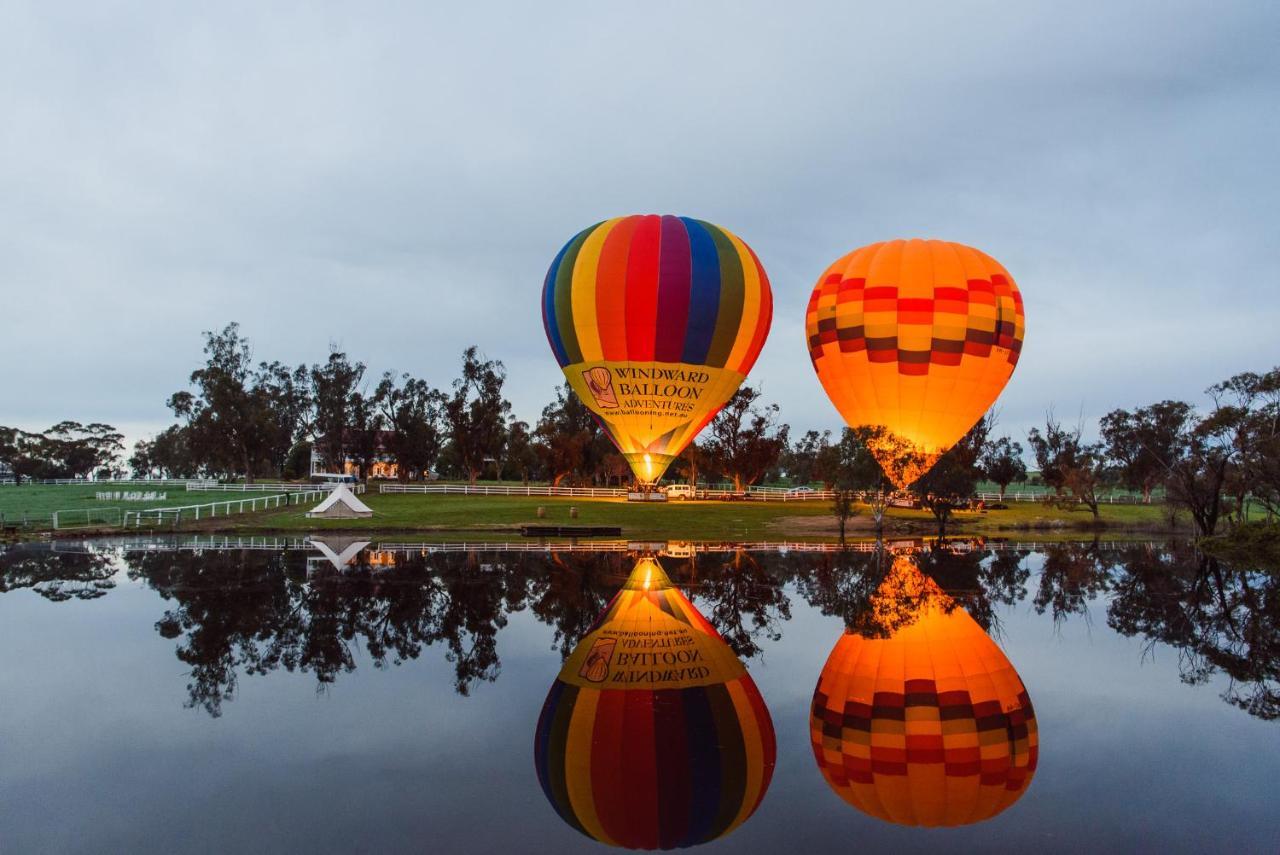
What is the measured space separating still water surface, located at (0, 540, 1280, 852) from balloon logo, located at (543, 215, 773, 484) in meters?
13.5

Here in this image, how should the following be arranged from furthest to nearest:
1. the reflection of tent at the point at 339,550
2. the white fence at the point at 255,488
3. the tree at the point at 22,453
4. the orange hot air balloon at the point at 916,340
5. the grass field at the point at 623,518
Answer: the tree at the point at 22,453 < the white fence at the point at 255,488 < the grass field at the point at 623,518 < the orange hot air balloon at the point at 916,340 < the reflection of tent at the point at 339,550

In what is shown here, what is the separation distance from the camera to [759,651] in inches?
450

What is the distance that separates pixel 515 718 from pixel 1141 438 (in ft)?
237

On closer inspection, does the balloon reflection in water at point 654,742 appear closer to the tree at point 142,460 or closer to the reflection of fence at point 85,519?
the reflection of fence at point 85,519

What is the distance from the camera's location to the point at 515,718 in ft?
28.1

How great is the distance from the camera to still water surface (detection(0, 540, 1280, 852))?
6.07m

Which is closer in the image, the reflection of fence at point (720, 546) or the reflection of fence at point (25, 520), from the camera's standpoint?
the reflection of fence at point (720, 546)

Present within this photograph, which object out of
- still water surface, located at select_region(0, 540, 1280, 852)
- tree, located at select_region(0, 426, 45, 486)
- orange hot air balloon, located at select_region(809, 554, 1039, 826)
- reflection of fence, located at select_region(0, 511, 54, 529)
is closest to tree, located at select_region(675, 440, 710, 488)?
reflection of fence, located at select_region(0, 511, 54, 529)

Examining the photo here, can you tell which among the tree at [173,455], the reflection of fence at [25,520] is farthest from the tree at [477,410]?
the tree at [173,455]

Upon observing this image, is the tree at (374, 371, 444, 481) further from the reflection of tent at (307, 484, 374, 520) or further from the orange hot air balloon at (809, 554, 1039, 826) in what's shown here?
the orange hot air balloon at (809, 554, 1039, 826)

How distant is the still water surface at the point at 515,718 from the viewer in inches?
239

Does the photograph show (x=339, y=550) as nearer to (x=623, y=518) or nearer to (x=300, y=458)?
(x=623, y=518)

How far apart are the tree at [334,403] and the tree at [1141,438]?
188 ft

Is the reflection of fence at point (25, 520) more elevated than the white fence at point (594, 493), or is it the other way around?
the white fence at point (594, 493)
